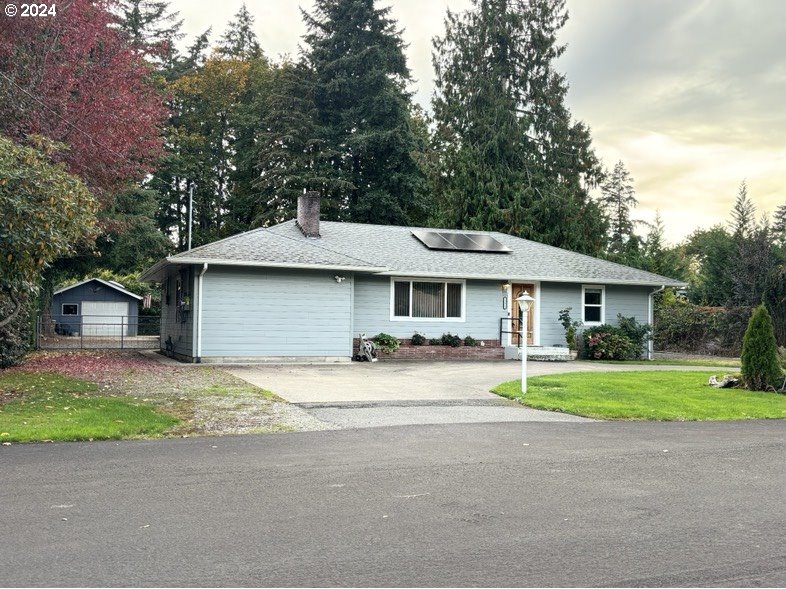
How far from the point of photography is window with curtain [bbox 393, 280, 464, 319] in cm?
2200

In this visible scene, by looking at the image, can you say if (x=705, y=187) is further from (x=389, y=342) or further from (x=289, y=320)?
(x=289, y=320)

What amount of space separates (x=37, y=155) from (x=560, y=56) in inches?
1410

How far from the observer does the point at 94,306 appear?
40.3 meters

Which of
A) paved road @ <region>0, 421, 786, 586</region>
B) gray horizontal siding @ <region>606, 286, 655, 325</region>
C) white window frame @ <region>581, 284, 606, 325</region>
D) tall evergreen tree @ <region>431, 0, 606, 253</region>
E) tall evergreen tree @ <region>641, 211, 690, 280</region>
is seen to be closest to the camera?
paved road @ <region>0, 421, 786, 586</region>

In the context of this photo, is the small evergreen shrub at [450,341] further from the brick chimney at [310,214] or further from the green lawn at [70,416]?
the green lawn at [70,416]

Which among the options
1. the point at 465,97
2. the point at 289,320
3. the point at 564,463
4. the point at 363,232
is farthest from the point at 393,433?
the point at 465,97

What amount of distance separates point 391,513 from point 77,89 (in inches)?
559

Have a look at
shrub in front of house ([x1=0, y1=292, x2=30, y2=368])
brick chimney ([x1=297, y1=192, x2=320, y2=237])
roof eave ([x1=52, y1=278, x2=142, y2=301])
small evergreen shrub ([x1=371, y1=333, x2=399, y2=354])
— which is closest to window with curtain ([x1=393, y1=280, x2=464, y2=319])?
small evergreen shrub ([x1=371, y1=333, x2=399, y2=354])

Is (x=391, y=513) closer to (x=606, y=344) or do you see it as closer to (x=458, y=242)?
(x=606, y=344)

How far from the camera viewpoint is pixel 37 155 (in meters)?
11.1

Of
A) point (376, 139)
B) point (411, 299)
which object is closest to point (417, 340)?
point (411, 299)

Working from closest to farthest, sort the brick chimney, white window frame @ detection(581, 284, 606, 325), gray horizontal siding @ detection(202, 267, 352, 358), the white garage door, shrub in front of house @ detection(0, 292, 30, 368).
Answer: shrub in front of house @ detection(0, 292, 30, 368), gray horizontal siding @ detection(202, 267, 352, 358), the brick chimney, white window frame @ detection(581, 284, 606, 325), the white garage door

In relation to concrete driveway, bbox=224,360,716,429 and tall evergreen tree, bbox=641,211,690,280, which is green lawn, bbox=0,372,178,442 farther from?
tall evergreen tree, bbox=641,211,690,280

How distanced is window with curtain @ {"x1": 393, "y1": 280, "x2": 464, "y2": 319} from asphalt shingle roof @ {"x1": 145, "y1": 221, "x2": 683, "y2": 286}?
62 centimetres
